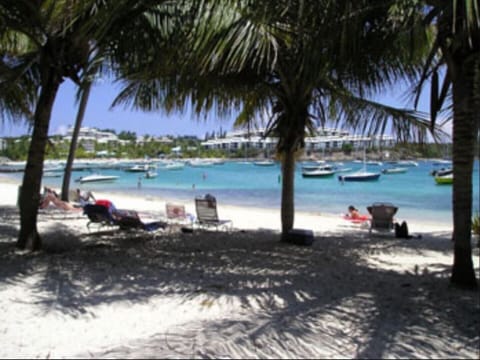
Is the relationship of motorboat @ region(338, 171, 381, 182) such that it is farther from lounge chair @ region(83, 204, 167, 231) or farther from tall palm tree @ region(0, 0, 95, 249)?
tall palm tree @ region(0, 0, 95, 249)

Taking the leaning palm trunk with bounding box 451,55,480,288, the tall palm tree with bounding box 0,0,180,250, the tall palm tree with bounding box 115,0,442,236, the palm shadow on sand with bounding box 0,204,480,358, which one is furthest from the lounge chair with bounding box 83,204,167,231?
the leaning palm trunk with bounding box 451,55,480,288

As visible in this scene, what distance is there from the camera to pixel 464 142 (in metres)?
4.01

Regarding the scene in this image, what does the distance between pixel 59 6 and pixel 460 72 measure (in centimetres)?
417

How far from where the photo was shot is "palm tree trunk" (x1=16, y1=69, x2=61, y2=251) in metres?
5.60

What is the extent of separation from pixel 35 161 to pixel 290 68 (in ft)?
12.5

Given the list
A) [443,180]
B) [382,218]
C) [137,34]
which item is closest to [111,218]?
[137,34]

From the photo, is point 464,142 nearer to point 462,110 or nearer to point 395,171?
point 462,110

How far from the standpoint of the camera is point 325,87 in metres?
6.73

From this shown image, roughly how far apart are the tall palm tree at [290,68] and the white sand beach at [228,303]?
209cm

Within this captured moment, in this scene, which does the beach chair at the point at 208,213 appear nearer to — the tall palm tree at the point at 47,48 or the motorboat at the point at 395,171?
the tall palm tree at the point at 47,48

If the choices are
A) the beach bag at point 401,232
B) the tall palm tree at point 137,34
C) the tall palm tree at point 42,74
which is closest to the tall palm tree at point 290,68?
the tall palm tree at point 137,34

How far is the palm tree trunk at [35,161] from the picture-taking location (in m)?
5.60

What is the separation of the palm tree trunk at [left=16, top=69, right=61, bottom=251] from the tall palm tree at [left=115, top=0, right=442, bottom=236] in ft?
4.14

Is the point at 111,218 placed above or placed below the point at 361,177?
above
